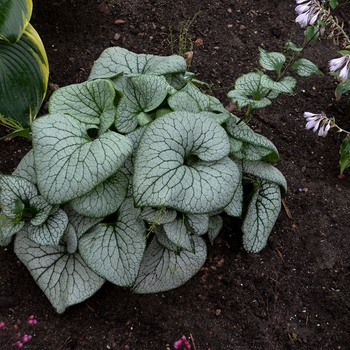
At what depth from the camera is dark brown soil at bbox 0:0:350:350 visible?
1683 millimetres

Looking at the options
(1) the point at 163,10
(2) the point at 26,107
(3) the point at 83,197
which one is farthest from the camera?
(1) the point at 163,10

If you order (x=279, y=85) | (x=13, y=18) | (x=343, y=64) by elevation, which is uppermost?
(x=343, y=64)

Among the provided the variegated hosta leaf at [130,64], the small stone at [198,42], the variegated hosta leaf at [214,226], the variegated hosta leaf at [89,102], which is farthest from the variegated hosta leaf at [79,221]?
the small stone at [198,42]

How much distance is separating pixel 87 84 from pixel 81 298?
2.56ft

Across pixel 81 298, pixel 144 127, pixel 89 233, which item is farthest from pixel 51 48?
pixel 81 298

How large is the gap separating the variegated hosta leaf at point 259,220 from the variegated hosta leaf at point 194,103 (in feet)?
1.13

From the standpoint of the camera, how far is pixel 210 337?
1682mm

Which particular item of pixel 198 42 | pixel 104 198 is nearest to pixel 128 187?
pixel 104 198

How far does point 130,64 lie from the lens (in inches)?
74.0

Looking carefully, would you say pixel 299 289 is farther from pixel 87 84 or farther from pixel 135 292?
pixel 87 84

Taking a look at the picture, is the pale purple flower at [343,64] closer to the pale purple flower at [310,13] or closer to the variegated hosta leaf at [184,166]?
the pale purple flower at [310,13]

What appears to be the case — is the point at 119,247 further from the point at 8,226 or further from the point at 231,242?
the point at 231,242

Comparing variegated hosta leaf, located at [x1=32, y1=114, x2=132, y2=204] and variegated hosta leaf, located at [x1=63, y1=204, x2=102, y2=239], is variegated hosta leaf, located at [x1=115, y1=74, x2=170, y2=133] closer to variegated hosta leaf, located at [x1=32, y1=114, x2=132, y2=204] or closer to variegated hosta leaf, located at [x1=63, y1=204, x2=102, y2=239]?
variegated hosta leaf, located at [x1=32, y1=114, x2=132, y2=204]

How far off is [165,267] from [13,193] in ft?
2.03
